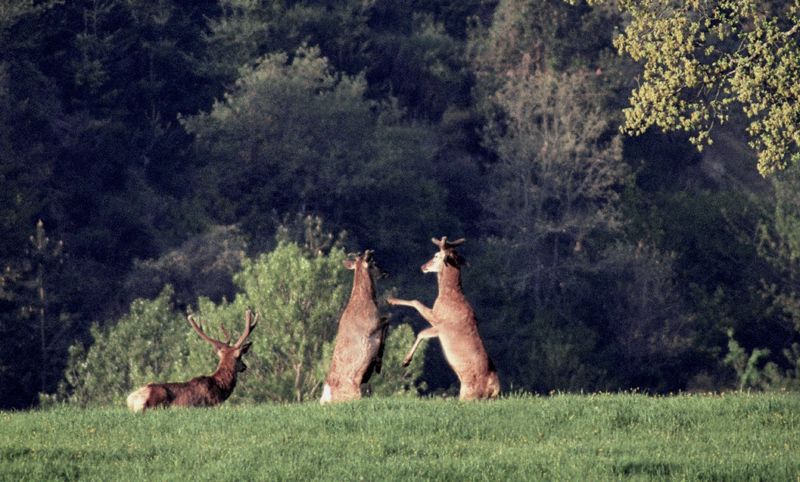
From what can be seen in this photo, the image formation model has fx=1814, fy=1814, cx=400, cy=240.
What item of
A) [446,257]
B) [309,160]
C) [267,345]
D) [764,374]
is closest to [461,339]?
[446,257]

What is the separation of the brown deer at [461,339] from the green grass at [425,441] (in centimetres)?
51

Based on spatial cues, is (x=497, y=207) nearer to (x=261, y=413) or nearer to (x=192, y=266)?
(x=192, y=266)

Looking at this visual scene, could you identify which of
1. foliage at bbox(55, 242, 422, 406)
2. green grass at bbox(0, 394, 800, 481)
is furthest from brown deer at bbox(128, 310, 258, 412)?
foliage at bbox(55, 242, 422, 406)

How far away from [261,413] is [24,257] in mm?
48983

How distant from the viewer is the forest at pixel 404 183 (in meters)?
75.6

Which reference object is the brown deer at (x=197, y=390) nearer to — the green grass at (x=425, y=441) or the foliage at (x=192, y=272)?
the green grass at (x=425, y=441)

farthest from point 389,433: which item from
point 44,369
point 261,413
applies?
point 44,369

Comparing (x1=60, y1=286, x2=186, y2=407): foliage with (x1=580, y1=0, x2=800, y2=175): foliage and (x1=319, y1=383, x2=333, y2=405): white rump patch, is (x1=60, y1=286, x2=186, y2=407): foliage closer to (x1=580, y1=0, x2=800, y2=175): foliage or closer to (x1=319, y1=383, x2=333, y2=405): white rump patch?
(x1=580, y1=0, x2=800, y2=175): foliage

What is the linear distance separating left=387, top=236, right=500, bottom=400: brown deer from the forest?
45.5 m

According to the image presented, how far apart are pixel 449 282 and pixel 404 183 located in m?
59.6

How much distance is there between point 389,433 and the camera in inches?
790

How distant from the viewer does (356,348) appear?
23078 mm

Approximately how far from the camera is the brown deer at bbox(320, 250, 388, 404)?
23.1m

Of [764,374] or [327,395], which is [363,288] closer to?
[327,395]
